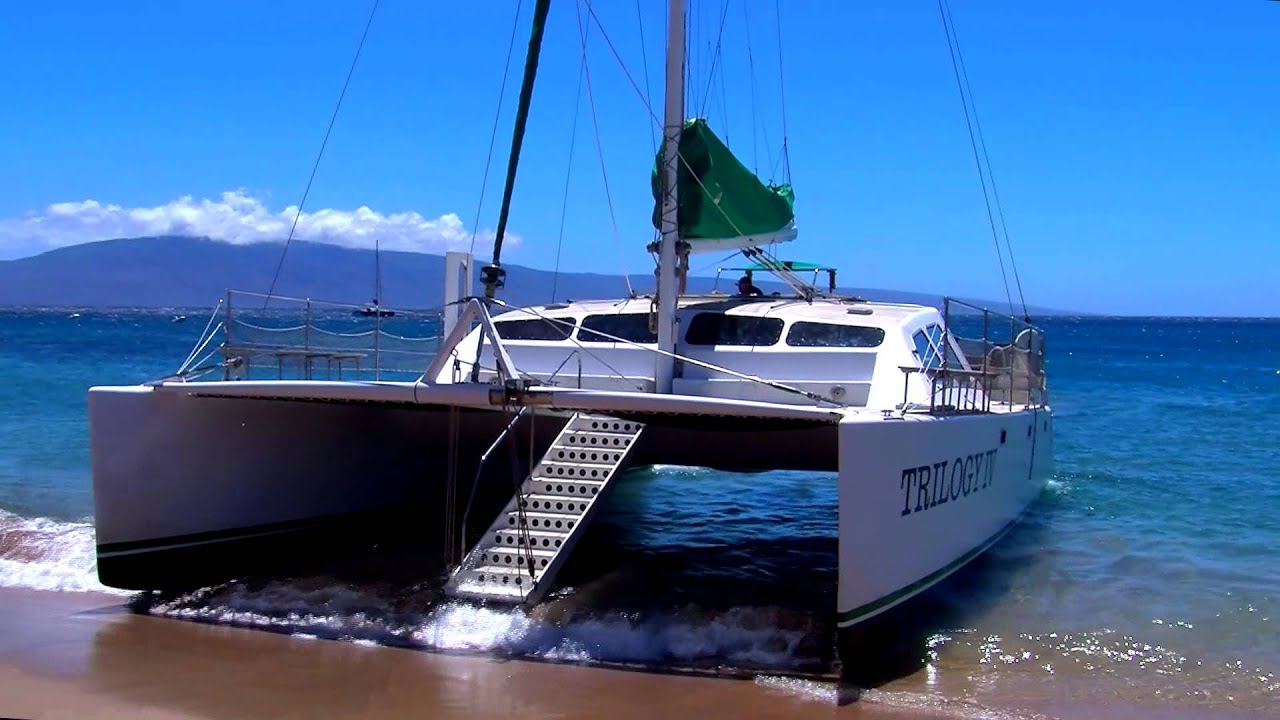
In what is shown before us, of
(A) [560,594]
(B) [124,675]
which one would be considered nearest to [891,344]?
(A) [560,594]

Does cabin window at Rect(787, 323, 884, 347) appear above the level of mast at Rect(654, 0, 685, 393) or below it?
below

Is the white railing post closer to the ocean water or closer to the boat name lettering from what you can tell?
the ocean water

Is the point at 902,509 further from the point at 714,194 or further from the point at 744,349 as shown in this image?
the point at 714,194

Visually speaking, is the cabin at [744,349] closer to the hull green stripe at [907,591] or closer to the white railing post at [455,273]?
the white railing post at [455,273]

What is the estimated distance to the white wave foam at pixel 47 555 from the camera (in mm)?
8703

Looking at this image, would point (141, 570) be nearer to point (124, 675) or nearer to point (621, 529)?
point (124, 675)

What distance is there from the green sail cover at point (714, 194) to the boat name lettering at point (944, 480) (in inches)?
96.6

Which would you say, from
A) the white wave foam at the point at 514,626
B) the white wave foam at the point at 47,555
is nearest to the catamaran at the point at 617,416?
the white wave foam at the point at 514,626

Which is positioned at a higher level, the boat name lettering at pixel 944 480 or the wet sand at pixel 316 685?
the boat name lettering at pixel 944 480

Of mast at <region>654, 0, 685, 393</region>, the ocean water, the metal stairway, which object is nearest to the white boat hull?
the ocean water

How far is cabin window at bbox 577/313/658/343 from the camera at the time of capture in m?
9.12

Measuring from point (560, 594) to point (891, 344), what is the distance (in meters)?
2.91

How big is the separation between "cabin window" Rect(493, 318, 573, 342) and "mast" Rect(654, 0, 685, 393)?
1.38m

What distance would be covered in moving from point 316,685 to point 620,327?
3.83 m
